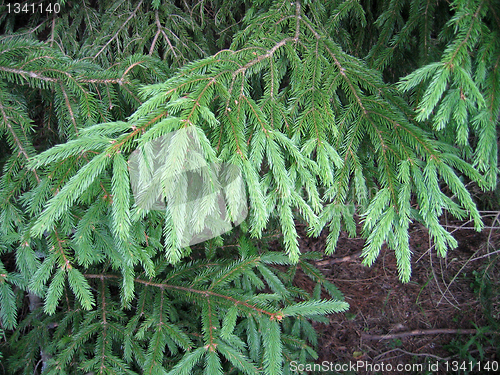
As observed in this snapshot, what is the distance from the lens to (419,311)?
3.55m

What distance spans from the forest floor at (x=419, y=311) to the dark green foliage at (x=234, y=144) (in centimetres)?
159

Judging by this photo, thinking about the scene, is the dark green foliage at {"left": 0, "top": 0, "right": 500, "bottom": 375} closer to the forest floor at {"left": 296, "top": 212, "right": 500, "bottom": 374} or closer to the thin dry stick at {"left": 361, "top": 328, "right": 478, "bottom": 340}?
the forest floor at {"left": 296, "top": 212, "right": 500, "bottom": 374}

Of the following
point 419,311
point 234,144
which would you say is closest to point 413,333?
point 419,311

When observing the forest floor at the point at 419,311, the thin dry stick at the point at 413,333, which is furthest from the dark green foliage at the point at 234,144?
the thin dry stick at the point at 413,333

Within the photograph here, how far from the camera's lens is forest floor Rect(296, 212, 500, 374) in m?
3.24

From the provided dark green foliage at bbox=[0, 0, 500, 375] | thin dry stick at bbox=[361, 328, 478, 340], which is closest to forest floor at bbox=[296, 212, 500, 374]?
thin dry stick at bbox=[361, 328, 478, 340]

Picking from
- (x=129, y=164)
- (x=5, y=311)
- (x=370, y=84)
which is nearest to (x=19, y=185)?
(x=5, y=311)

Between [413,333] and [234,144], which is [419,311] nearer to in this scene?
[413,333]

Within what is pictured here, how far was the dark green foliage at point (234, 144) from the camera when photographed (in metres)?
1.16

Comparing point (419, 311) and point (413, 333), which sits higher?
point (419, 311)

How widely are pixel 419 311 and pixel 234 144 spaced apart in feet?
11.6

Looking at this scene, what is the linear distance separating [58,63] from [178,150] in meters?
1.08

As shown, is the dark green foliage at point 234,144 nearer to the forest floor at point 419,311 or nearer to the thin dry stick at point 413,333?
the forest floor at point 419,311

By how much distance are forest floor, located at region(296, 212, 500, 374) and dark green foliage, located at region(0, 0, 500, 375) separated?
62.7 inches
